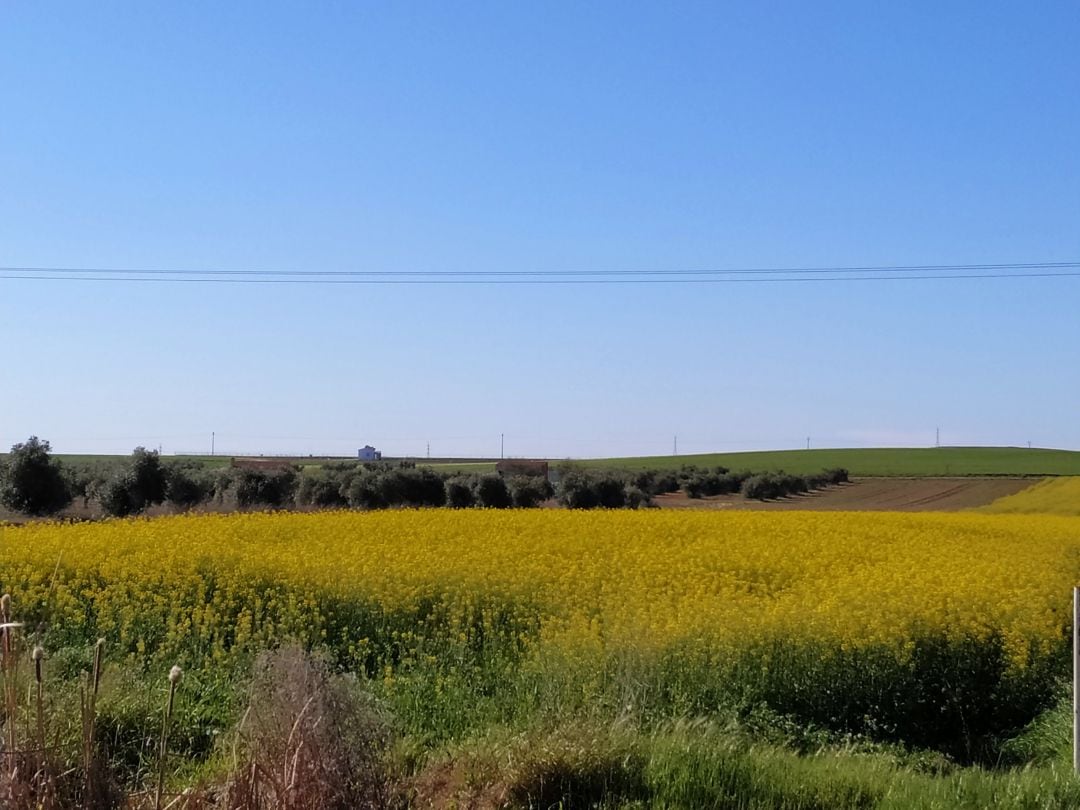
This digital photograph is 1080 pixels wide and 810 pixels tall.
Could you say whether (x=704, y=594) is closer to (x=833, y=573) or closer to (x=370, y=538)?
(x=833, y=573)

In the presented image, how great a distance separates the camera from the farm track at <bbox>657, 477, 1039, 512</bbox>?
177ft

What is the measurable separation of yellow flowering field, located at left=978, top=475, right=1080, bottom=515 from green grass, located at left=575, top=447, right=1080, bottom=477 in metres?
29.6

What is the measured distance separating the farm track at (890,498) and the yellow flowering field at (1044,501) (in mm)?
1607

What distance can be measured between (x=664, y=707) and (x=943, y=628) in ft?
14.6

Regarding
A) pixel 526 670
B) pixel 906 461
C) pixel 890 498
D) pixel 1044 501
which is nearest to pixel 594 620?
pixel 526 670

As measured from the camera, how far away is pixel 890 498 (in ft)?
204

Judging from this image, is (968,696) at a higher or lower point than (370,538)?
lower

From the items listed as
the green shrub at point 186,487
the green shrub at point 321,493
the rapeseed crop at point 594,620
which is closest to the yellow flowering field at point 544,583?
the rapeseed crop at point 594,620

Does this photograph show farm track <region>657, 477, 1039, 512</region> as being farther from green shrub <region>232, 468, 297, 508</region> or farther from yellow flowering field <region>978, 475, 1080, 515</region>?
green shrub <region>232, 468, 297, 508</region>

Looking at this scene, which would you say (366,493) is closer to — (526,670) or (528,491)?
(528,491)

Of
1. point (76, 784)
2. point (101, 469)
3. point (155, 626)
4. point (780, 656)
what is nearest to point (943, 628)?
point (780, 656)

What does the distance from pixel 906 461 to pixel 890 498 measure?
44.8 metres

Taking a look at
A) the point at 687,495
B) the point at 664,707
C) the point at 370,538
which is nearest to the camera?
the point at 664,707

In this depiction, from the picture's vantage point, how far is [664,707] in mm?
10016
